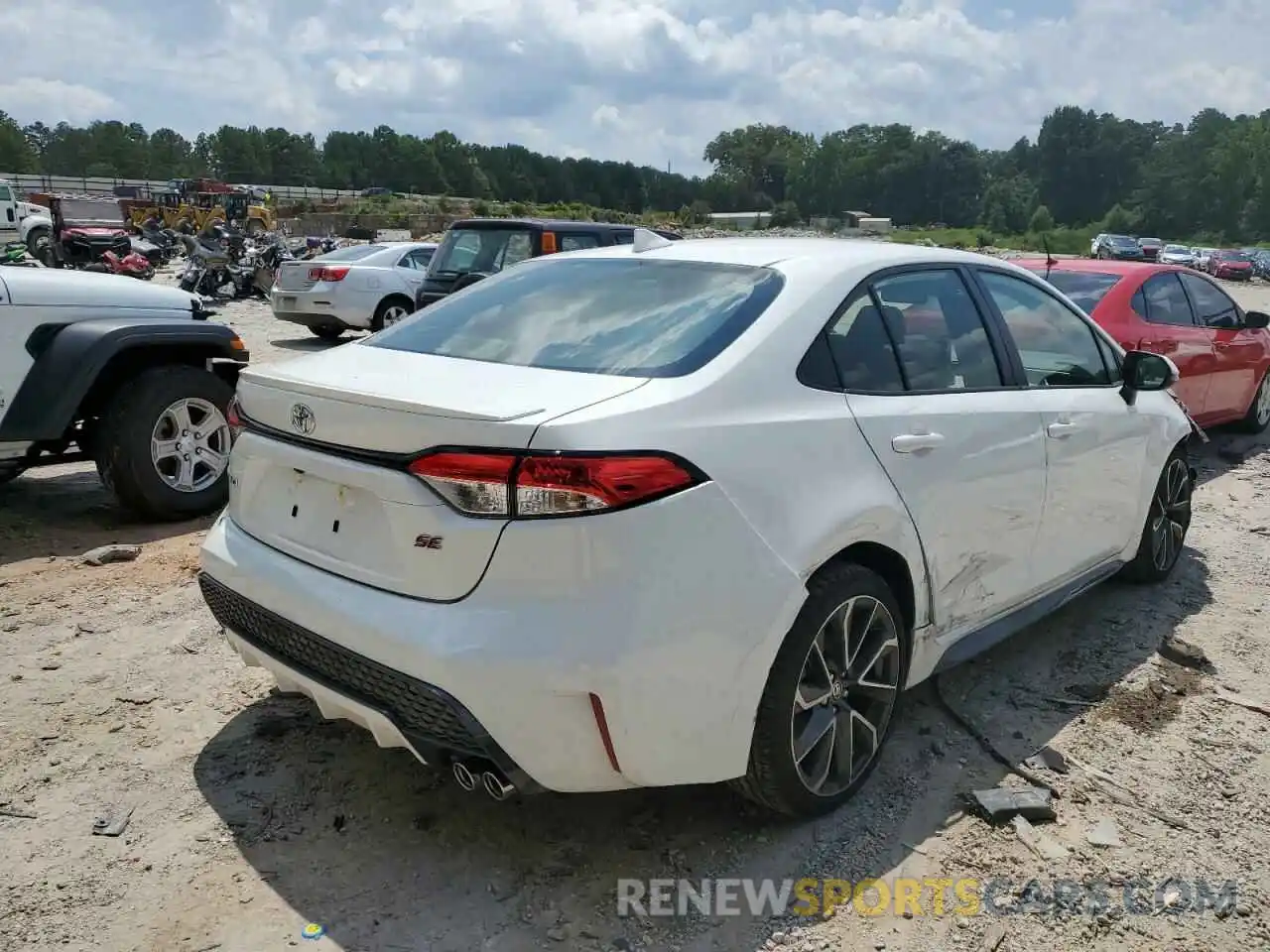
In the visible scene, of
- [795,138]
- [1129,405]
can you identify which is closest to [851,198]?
[795,138]

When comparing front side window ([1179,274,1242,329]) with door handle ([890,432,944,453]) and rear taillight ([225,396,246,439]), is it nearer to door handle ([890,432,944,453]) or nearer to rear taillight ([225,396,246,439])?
door handle ([890,432,944,453])

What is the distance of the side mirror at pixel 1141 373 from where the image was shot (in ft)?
14.2

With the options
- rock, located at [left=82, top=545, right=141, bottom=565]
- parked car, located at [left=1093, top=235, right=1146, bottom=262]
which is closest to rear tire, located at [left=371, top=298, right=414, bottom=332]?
rock, located at [left=82, top=545, right=141, bottom=565]

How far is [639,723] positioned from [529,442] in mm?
708

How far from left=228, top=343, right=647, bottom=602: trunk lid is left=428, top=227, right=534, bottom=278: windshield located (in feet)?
25.8

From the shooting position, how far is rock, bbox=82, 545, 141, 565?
16.2ft

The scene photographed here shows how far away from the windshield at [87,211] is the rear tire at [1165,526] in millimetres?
30070

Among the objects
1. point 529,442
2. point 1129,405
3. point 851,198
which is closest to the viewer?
point 529,442

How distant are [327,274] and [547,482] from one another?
42.5ft

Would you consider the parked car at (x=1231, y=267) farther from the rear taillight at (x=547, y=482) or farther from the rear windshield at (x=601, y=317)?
the rear taillight at (x=547, y=482)

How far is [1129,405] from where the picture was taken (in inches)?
170

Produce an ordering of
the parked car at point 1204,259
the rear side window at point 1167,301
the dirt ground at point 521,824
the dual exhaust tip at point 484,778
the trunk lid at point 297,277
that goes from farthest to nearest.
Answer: the parked car at point 1204,259
the trunk lid at point 297,277
the rear side window at point 1167,301
the dirt ground at point 521,824
the dual exhaust tip at point 484,778

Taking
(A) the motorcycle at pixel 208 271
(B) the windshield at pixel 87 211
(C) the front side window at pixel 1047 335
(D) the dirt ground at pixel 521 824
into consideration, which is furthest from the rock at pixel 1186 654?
(B) the windshield at pixel 87 211

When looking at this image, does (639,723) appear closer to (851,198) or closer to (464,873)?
(464,873)
